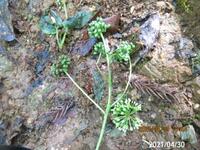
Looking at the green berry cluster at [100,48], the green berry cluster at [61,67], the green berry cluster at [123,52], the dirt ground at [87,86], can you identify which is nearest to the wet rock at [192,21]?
the dirt ground at [87,86]

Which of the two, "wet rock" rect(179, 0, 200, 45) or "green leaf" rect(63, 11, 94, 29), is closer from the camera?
"wet rock" rect(179, 0, 200, 45)

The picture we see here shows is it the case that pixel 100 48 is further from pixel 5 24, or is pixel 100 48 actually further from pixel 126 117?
pixel 5 24

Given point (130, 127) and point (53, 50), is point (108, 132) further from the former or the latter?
point (53, 50)

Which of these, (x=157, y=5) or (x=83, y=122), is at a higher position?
(x=157, y=5)

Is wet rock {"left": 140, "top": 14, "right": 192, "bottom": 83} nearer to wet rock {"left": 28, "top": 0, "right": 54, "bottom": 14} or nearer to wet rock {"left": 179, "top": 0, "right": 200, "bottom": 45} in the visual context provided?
wet rock {"left": 179, "top": 0, "right": 200, "bottom": 45}

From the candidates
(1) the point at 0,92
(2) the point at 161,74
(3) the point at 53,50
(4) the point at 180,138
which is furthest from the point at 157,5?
(1) the point at 0,92
